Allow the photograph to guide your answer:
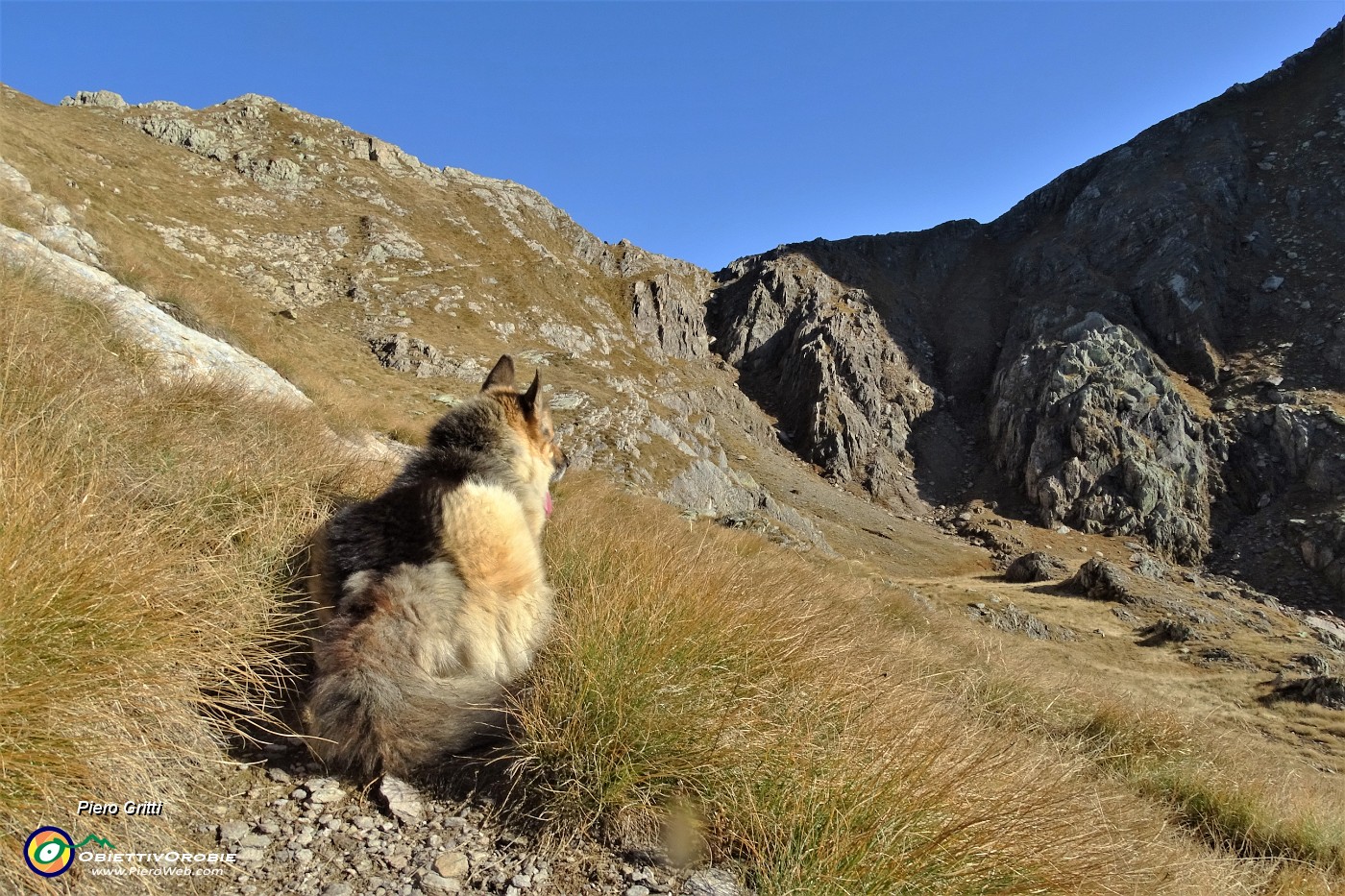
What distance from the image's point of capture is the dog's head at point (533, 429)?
3.73 m

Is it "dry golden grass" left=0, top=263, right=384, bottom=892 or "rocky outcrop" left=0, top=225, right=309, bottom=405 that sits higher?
"rocky outcrop" left=0, top=225, right=309, bottom=405

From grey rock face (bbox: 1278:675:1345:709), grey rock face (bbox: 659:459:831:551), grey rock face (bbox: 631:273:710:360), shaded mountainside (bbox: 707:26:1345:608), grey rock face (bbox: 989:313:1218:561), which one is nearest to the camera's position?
grey rock face (bbox: 1278:675:1345:709)

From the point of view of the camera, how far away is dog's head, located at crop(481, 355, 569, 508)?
3.73 metres

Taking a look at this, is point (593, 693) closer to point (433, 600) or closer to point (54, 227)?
point (433, 600)

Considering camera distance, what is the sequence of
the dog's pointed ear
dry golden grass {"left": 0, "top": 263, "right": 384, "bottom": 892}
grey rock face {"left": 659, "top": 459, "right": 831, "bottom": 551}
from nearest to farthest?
dry golden grass {"left": 0, "top": 263, "right": 384, "bottom": 892}, the dog's pointed ear, grey rock face {"left": 659, "top": 459, "right": 831, "bottom": 551}

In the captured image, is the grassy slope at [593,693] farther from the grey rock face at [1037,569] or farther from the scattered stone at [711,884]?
the grey rock face at [1037,569]

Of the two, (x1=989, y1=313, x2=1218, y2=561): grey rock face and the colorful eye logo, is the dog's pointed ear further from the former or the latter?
(x1=989, y1=313, x2=1218, y2=561): grey rock face

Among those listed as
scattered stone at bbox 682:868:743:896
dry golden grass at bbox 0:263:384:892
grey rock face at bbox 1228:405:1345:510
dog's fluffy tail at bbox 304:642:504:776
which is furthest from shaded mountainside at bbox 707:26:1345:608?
dry golden grass at bbox 0:263:384:892

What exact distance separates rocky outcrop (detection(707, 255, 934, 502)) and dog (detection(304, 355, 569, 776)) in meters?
64.1

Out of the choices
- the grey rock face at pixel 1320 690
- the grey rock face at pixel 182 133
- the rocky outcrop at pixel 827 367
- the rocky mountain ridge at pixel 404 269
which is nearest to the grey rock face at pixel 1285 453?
the rocky outcrop at pixel 827 367

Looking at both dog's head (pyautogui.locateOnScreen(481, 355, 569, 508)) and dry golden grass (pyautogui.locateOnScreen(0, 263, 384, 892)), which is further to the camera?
dog's head (pyautogui.locateOnScreen(481, 355, 569, 508))

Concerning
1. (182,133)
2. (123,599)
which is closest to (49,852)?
(123,599)

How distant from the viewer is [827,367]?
236ft

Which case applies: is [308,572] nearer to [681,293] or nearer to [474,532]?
[474,532]
